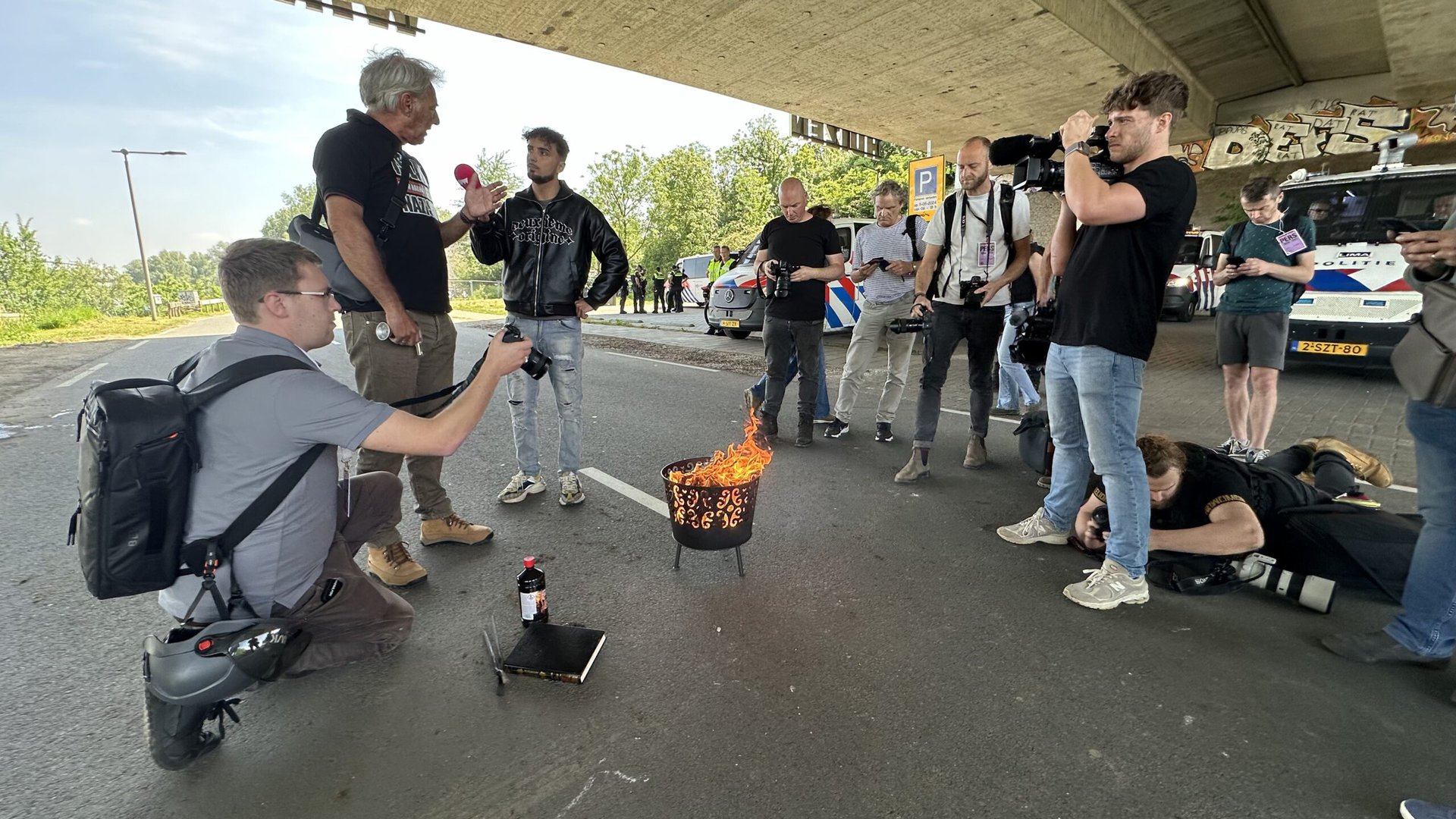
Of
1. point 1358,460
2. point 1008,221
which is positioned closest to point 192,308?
point 1008,221

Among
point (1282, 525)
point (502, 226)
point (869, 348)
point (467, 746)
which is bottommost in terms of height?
point (467, 746)

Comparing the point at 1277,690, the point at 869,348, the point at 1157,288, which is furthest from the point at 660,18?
the point at 1277,690

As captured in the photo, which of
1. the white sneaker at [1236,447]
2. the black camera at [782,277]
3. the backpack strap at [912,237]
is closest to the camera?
the white sneaker at [1236,447]

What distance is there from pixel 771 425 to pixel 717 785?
3.91 meters

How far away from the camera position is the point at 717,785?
1850 mm

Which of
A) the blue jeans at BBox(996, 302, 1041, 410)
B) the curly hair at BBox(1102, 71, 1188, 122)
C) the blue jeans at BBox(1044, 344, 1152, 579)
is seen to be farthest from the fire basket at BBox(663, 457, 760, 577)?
the blue jeans at BBox(996, 302, 1041, 410)

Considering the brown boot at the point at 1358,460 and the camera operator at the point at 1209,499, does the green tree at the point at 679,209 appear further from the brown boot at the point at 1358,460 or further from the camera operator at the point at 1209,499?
the camera operator at the point at 1209,499

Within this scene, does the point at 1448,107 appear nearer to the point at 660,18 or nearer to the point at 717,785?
the point at 660,18

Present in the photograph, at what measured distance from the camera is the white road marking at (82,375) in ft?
31.6

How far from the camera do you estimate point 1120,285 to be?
2.65m

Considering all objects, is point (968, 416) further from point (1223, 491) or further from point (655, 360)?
point (655, 360)

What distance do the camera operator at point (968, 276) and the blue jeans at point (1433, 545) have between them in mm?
2265

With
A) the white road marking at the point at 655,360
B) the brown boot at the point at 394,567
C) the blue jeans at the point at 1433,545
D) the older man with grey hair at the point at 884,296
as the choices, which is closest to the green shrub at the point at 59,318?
the white road marking at the point at 655,360

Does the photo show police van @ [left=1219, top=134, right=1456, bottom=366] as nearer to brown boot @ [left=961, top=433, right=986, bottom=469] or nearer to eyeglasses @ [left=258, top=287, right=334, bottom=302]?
brown boot @ [left=961, top=433, right=986, bottom=469]
